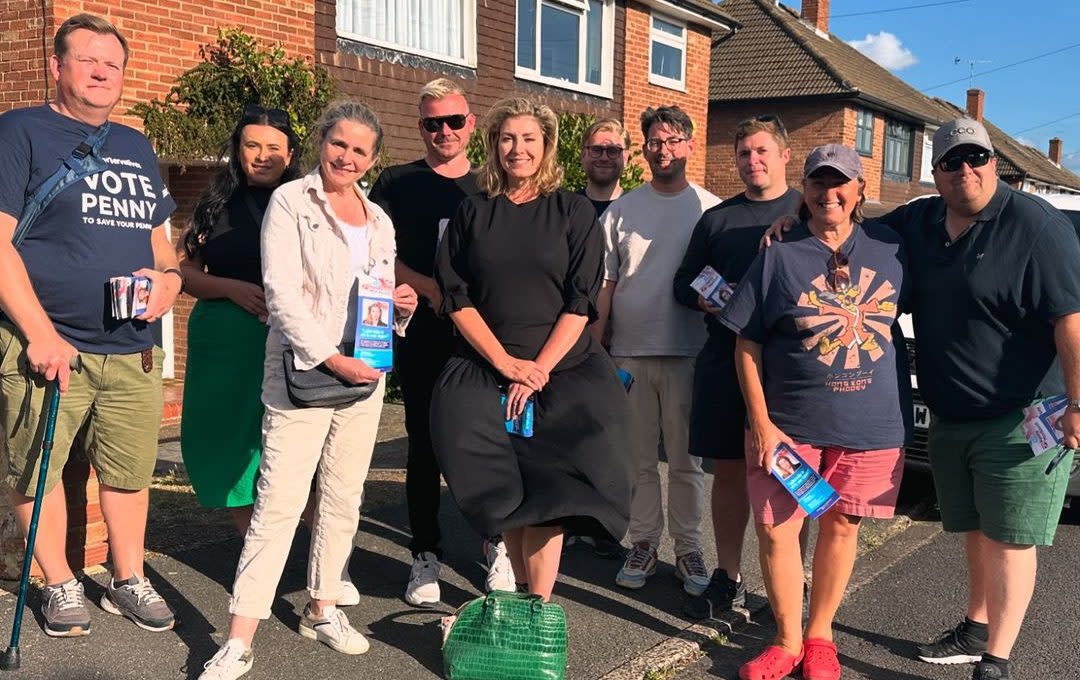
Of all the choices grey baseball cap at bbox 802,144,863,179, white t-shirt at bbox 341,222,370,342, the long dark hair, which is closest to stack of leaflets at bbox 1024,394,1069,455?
grey baseball cap at bbox 802,144,863,179

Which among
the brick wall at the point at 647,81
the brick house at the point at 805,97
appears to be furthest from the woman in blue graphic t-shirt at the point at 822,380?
the brick house at the point at 805,97

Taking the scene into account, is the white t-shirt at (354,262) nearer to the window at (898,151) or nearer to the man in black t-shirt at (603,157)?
the man in black t-shirt at (603,157)

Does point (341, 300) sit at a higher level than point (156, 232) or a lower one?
lower

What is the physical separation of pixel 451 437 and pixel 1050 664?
251 cm

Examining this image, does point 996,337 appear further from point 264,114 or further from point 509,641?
point 264,114

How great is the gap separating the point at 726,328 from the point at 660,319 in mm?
431

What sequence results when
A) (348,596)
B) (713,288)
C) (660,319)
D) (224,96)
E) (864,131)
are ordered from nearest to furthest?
(713,288) → (348,596) → (660,319) → (224,96) → (864,131)

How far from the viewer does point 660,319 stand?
14.4 feet

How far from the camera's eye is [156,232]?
149 inches

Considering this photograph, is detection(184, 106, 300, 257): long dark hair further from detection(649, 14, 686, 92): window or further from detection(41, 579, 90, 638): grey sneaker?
detection(649, 14, 686, 92): window

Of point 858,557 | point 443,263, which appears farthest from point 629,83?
point 443,263

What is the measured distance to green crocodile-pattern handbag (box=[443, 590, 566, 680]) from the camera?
338 cm

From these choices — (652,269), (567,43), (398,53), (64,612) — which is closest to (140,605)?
(64,612)

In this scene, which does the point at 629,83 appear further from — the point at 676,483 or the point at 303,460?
the point at 303,460
